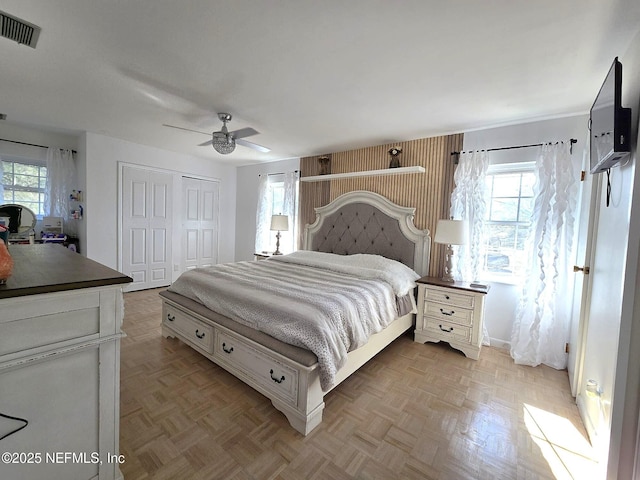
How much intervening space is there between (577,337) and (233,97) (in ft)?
11.9

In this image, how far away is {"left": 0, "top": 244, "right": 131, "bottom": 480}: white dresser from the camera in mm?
985

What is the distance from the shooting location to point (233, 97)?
2.55m

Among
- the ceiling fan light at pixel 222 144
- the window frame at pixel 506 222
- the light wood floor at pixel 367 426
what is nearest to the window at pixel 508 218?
the window frame at pixel 506 222

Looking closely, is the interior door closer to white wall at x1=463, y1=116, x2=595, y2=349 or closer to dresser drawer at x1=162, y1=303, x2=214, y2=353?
white wall at x1=463, y1=116, x2=595, y2=349

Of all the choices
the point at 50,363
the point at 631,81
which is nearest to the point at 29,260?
the point at 50,363

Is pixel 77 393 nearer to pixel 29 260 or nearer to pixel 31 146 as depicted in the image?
pixel 29 260

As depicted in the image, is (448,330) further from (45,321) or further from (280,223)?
(45,321)

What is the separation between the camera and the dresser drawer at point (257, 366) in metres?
1.77

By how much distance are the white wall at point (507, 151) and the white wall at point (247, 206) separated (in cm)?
359

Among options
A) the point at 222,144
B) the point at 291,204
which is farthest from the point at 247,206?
the point at 222,144

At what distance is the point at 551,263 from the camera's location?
106 inches

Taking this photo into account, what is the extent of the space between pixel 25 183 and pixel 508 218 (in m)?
6.49

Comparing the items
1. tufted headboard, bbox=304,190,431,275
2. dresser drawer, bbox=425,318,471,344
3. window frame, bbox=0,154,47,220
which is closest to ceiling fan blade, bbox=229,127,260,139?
tufted headboard, bbox=304,190,431,275

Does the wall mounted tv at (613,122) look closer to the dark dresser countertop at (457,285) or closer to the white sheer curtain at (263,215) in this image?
the dark dresser countertop at (457,285)
